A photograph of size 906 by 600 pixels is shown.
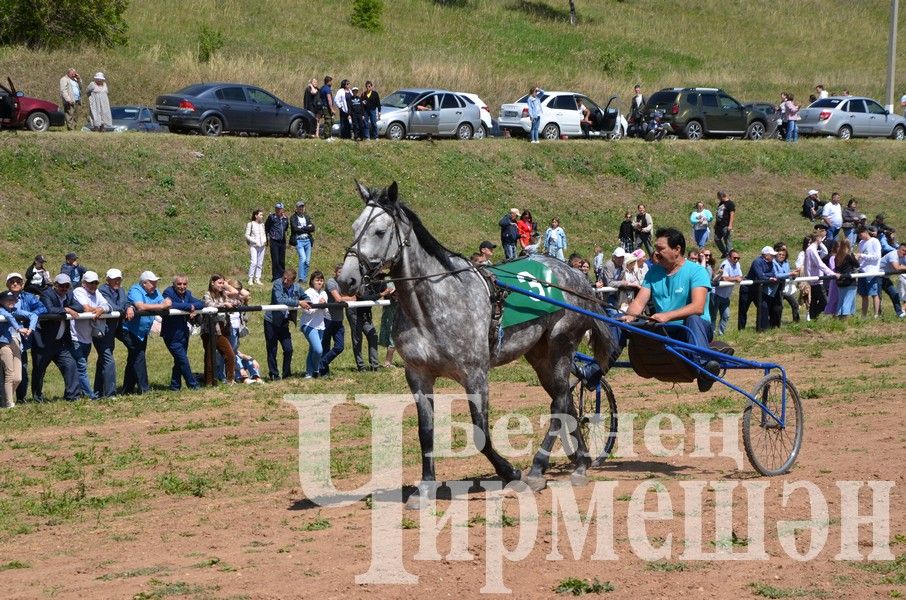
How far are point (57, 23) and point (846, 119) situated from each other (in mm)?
31604

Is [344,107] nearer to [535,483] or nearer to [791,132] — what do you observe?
[791,132]

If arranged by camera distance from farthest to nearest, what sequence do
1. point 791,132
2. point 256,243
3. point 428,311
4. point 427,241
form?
point 791,132 → point 256,243 → point 427,241 → point 428,311

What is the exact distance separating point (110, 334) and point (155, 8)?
42981mm

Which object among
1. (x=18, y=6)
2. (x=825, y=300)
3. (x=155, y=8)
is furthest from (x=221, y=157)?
(x=155, y=8)

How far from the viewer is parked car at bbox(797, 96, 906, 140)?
2016 inches

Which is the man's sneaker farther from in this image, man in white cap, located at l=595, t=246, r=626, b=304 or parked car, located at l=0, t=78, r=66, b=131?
parked car, located at l=0, t=78, r=66, b=131

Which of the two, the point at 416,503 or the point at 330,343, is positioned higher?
the point at 330,343

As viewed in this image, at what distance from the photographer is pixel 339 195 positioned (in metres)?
36.9

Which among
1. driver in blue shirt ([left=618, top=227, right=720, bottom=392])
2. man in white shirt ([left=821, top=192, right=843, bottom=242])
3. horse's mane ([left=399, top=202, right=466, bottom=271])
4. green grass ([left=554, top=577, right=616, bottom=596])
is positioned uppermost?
man in white shirt ([left=821, top=192, right=843, bottom=242])

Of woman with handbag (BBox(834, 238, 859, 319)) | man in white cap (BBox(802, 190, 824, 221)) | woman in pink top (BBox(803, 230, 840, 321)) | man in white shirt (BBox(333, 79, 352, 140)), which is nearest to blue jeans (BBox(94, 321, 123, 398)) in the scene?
woman in pink top (BBox(803, 230, 840, 321))

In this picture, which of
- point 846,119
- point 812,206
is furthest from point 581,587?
point 846,119

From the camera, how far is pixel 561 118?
149ft

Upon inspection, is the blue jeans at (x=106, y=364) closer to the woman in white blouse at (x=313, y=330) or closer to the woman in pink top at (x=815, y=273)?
the woman in white blouse at (x=313, y=330)

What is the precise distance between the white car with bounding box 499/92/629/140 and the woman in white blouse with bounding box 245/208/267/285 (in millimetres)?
16053
